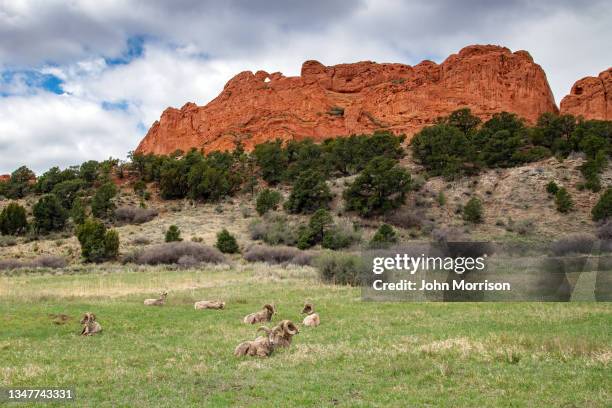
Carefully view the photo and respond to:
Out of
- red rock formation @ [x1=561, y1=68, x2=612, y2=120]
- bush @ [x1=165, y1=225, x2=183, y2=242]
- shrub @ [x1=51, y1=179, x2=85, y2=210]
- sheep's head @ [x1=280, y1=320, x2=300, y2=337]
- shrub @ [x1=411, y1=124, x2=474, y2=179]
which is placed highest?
red rock formation @ [x1=561, y1=68, x2=612, y2=120]

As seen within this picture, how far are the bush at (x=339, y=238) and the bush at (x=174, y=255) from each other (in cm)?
885

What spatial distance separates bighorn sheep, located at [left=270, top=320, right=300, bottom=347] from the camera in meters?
11.3

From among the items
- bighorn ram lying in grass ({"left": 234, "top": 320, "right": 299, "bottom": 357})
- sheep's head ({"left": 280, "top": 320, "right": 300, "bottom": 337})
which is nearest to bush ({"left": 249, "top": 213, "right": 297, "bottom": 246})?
sheep's head ({"left": 280, "top": 320, "right": 300, "bottom": 337})

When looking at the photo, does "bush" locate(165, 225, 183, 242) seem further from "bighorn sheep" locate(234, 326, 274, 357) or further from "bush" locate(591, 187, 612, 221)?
"bighorn sheep" locate(234, 326, 274, 357)

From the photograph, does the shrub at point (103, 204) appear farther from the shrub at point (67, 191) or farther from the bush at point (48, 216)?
the shrub at point (67, 191)

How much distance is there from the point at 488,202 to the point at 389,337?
45973 millimetres

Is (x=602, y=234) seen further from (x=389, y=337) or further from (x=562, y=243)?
(x=389, y=337)

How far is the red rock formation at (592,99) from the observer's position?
103 metres

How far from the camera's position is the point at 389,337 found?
12.6 meters

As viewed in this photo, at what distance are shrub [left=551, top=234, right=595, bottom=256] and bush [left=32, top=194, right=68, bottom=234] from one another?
44763 millimetres

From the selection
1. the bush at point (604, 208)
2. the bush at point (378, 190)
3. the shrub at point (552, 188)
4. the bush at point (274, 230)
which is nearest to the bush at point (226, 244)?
the bush at point (274, 230)

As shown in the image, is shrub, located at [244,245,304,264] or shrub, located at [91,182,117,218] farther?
shrub, located at [91,182,117,218]

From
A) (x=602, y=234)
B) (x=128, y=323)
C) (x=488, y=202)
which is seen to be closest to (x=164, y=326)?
(x=128, y=323)

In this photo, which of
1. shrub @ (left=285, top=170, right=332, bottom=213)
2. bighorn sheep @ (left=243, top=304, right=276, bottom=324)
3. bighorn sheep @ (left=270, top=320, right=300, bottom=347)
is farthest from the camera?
shrub @ (left=285, top=170, right=332, bottom=213)
